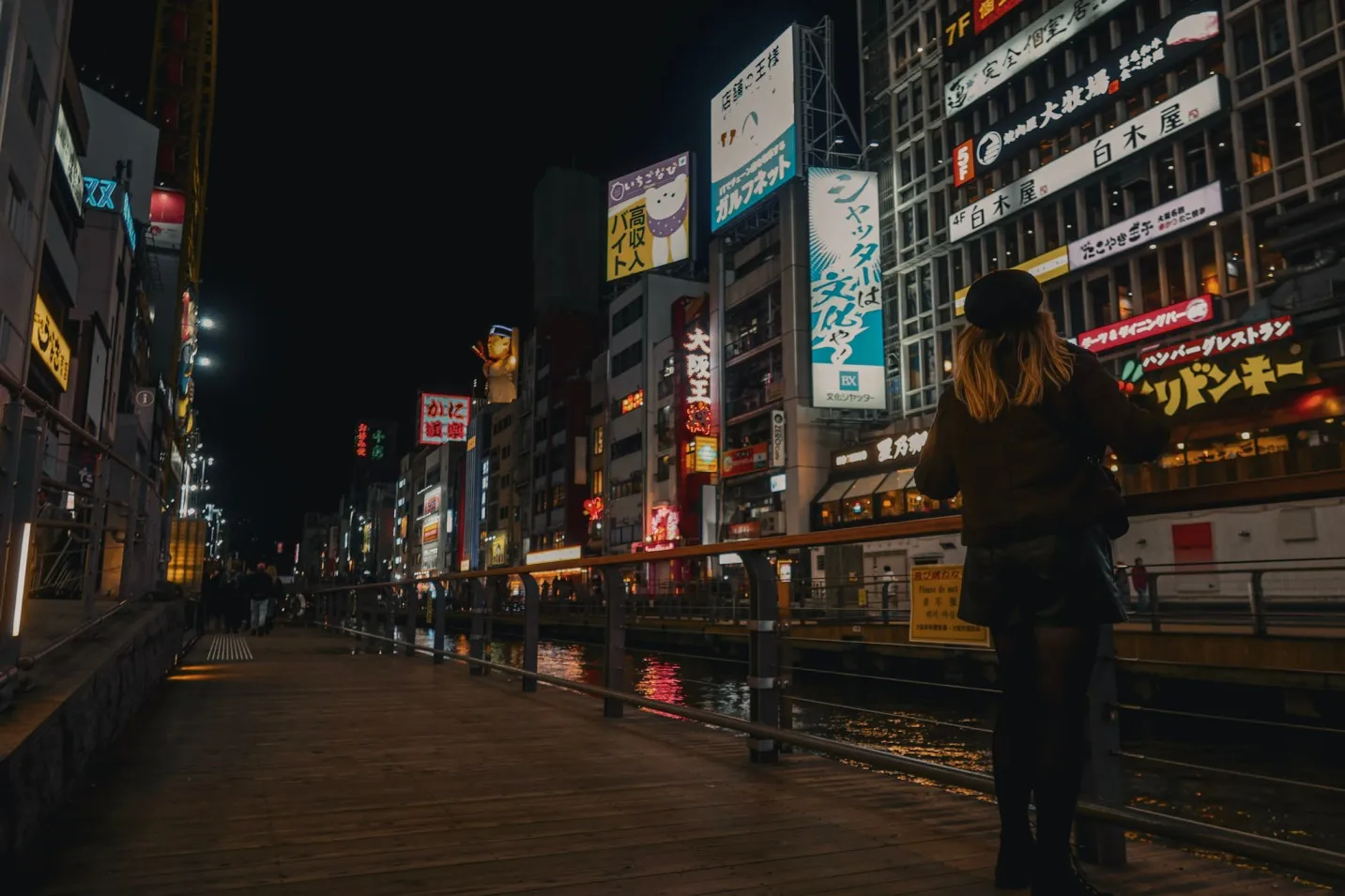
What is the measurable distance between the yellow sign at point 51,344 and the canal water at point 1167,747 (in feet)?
53.8

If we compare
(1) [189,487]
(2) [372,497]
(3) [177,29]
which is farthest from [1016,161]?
(2) [372,497]

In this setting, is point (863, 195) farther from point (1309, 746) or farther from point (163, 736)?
point (163, 736)

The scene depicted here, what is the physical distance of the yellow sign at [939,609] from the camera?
342cm

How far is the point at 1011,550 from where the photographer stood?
241 centimetres

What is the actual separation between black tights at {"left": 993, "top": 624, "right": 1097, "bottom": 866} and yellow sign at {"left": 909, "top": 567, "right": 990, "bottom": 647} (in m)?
0.89

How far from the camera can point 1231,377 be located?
76.5 feet

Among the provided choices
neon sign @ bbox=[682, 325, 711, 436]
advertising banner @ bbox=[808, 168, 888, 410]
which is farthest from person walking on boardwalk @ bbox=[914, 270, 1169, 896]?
neon sign @ bbox=[682, 325, 711, 436]

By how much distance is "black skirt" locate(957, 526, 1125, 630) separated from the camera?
2.34 m

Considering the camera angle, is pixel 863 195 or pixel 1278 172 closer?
pixel 1278 172

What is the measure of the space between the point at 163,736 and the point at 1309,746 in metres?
11.0

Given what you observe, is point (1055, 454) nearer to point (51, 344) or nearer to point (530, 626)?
point (530, 626)

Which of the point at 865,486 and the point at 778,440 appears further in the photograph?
the point at 778,440

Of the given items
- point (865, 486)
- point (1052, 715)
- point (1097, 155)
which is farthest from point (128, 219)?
point (1052, 715)

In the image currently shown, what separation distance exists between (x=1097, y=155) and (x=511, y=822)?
30.2m
